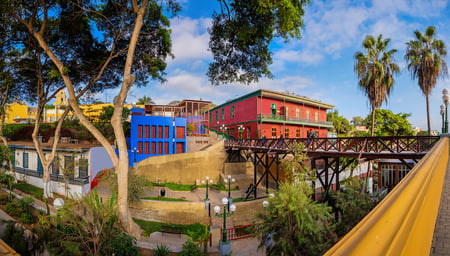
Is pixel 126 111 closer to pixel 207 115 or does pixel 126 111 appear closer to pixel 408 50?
pixel 207 115

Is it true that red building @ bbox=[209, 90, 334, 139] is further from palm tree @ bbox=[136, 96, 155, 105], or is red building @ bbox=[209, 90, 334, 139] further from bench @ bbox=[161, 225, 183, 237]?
palm tree @ bbox=[136, 96, 155, 105]

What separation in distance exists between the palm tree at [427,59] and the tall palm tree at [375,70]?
66.3 inches

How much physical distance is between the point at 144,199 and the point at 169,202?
2373mm

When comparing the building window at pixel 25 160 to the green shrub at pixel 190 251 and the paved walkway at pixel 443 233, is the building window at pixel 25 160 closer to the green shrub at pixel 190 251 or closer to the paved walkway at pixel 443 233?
the green shrub at pixel 190 251

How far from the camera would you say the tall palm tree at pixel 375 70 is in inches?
729

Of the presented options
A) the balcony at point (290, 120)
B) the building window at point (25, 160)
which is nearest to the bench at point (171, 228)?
the balcony at point (290, 120)

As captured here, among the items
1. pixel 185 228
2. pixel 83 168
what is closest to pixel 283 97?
pixel 185 228

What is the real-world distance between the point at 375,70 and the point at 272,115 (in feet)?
42.5

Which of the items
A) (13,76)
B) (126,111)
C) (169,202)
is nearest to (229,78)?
(169,202)

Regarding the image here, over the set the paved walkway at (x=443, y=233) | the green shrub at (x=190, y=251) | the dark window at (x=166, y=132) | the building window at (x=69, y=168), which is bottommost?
the green shrub at (x=190, y=251)

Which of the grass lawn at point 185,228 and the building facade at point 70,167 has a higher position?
the building facade at point 70,167

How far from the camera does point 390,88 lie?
61.6ft

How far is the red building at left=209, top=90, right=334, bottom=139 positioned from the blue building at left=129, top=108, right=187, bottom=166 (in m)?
6.60

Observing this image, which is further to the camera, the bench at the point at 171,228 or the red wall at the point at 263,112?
the red wall at the point at 263,112
